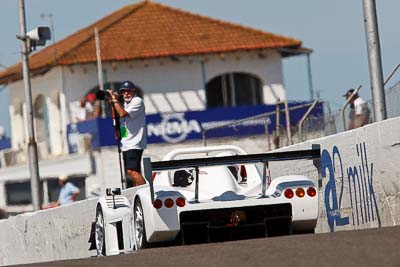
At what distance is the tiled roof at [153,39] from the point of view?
2199 inches

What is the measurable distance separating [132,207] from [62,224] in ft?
26.8

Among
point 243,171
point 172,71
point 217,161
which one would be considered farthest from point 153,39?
point 217,161

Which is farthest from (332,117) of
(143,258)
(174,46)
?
(174,46)

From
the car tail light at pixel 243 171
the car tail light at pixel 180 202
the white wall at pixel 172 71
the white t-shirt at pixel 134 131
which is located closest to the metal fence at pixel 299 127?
the white t-shirt at pixel 134 131

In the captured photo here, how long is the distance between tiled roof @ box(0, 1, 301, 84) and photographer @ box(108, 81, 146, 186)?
1432 inches

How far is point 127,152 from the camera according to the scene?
60.8 feet

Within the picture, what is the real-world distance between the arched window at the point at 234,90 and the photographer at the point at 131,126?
124ft

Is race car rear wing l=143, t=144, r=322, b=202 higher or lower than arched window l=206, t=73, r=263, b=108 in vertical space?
lower

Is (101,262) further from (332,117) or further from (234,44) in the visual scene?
(234,44)

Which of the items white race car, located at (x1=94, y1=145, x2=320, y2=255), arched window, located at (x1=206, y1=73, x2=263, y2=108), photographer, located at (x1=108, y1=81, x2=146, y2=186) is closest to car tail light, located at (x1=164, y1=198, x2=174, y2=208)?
white race car, located at (x1=94, y1=145, x2=320, y2=255)

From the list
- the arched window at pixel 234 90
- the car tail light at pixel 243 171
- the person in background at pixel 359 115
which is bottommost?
the car tail light at pixel 243 171

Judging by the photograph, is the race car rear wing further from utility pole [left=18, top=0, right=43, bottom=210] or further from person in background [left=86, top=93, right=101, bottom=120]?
person in background [left=86, top=93, right=101, bottom=120]

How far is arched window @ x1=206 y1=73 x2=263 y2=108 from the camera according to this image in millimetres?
56625

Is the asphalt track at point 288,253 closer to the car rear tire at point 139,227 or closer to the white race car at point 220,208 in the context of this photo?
the white race car at point 220,208
